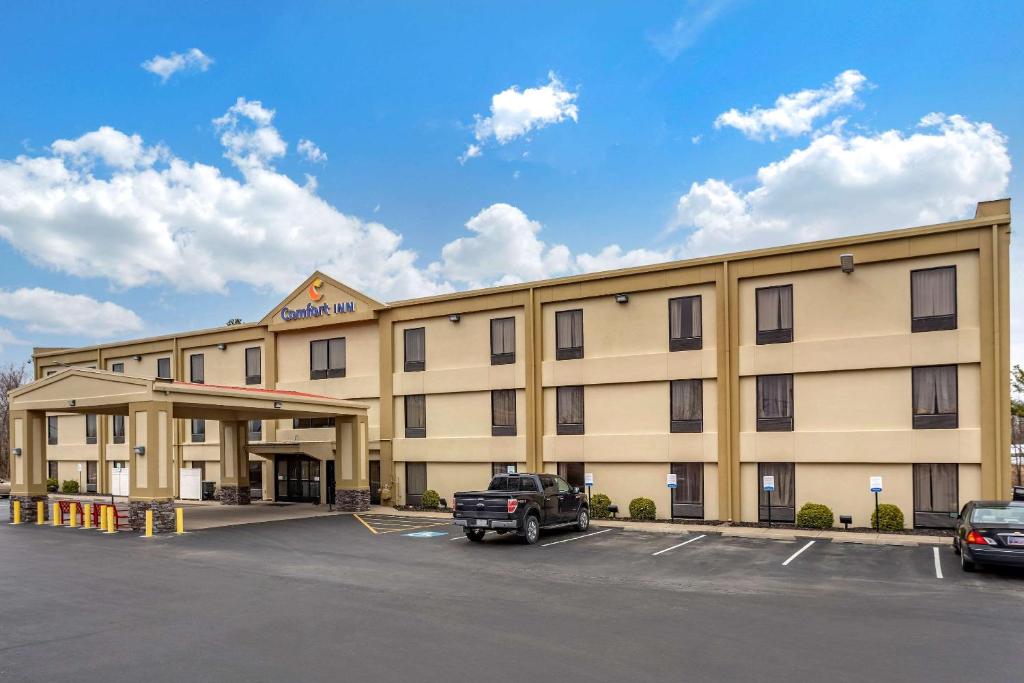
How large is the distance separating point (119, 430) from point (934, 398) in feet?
132

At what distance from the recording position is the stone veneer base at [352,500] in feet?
102

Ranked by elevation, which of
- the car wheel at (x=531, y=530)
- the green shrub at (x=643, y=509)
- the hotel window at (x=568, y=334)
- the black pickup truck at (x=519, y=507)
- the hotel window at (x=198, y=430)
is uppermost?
the hotel window at (x=568, y=334)

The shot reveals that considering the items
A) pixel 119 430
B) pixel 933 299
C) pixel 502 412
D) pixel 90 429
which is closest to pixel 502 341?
pixel 502 412

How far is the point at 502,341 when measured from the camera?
30.8 meters

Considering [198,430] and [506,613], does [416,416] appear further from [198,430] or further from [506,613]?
[506,613]

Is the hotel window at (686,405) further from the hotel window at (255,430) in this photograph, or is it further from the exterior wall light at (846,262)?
the hotel window at (255,430)

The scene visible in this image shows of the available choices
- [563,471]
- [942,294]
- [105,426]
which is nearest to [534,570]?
[563,471]

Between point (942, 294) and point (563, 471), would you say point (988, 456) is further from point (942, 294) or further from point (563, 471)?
point (563, 471)

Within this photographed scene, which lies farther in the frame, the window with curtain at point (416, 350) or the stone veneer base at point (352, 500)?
the window with curtain at point (416, 350)

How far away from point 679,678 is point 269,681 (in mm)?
4622

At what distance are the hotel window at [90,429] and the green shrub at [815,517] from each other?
129 ft

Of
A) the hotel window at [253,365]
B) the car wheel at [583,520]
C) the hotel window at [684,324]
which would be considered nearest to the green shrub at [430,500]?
the car wheel at [583,520]

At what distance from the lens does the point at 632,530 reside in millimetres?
24234

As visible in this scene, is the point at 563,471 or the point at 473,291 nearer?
the point at 563,471
